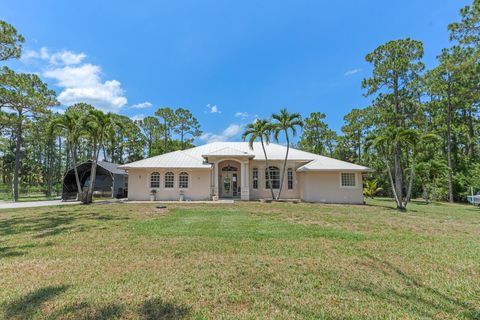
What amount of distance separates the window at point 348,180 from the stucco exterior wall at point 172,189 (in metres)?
10.8

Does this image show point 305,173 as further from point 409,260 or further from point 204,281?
point 204,281

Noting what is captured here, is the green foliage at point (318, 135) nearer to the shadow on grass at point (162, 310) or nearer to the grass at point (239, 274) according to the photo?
the grass at point (239, 274)

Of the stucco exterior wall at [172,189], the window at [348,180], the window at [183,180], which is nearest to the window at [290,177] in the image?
the window at [348,180]

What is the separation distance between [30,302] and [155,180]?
16.1 meters

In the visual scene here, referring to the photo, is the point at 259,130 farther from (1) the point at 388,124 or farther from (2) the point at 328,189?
(1) the point at 388,124

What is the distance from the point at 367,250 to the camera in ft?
18.8

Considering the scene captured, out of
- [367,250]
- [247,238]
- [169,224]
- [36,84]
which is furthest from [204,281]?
[36,84]

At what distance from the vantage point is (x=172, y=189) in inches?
736

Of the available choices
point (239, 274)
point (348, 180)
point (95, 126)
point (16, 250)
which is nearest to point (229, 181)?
point (348, 180)

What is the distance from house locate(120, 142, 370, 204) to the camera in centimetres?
1809

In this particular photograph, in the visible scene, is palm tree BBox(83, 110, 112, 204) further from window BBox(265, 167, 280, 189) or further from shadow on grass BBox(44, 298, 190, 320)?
shadow on grass BBox(44, 298, 190, 320)

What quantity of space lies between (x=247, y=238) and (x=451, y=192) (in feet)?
81.5

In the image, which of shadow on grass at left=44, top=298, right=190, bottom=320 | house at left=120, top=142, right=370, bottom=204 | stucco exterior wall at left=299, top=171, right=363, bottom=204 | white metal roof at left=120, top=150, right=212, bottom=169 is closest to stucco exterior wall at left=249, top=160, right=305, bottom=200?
house at left=120, top=142, right=370, bottom=204

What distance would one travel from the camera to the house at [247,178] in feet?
59.4
